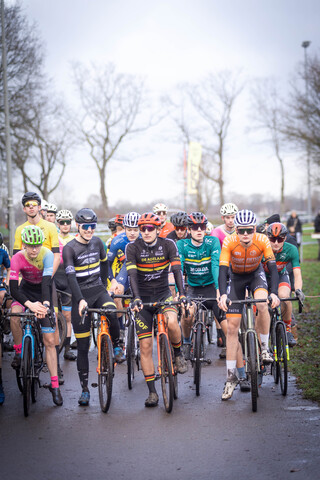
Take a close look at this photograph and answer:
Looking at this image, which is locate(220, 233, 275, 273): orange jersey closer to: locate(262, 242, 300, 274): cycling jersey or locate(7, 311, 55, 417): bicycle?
locate(262, 242, 300, 274): cycling jersey

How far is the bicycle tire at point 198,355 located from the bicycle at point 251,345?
57cm

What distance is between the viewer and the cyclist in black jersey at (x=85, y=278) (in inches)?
275

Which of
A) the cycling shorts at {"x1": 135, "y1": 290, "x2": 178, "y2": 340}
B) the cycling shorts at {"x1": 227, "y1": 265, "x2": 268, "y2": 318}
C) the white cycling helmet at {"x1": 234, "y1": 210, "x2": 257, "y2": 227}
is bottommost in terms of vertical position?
A: the cycling shorts at {"x1": 135, "y1": 290, "x2": 178, "y2": 340}

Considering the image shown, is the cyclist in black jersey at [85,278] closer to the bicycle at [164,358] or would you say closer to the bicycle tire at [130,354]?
the bicycle tire at [130,354]

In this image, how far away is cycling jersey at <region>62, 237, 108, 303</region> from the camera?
7164 mm

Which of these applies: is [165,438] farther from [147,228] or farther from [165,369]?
[147,228]

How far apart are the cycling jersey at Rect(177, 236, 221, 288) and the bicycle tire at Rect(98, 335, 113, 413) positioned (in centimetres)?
222

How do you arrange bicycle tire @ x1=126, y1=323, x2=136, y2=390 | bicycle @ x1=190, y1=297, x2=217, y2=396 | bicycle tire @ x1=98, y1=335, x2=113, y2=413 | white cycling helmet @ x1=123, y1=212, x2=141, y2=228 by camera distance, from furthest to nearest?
white cycling helmet @ x1=123, y1=212, x2=141, y2=228 → bicycle tire @ x1=126, y1=323, x2=136, y2=390 → bicycle @ x1=190, y1=297, x2=217, y2=396 → bicycle tire @ x1=98, y1=335, x2=113, y2=413

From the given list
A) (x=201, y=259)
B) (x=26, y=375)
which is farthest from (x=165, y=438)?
(x=201, y=259)

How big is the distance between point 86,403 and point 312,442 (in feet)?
9.14

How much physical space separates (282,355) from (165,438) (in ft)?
6.65

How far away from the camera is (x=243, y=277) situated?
7.44 meters

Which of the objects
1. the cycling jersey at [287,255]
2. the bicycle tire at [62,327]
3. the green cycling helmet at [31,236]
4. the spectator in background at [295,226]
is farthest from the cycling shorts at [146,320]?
the spectator in background at [295,226]

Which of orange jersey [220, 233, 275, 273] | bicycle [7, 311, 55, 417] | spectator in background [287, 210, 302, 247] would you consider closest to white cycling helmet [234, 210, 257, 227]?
orange jersey [220, 233, 275, 273]
